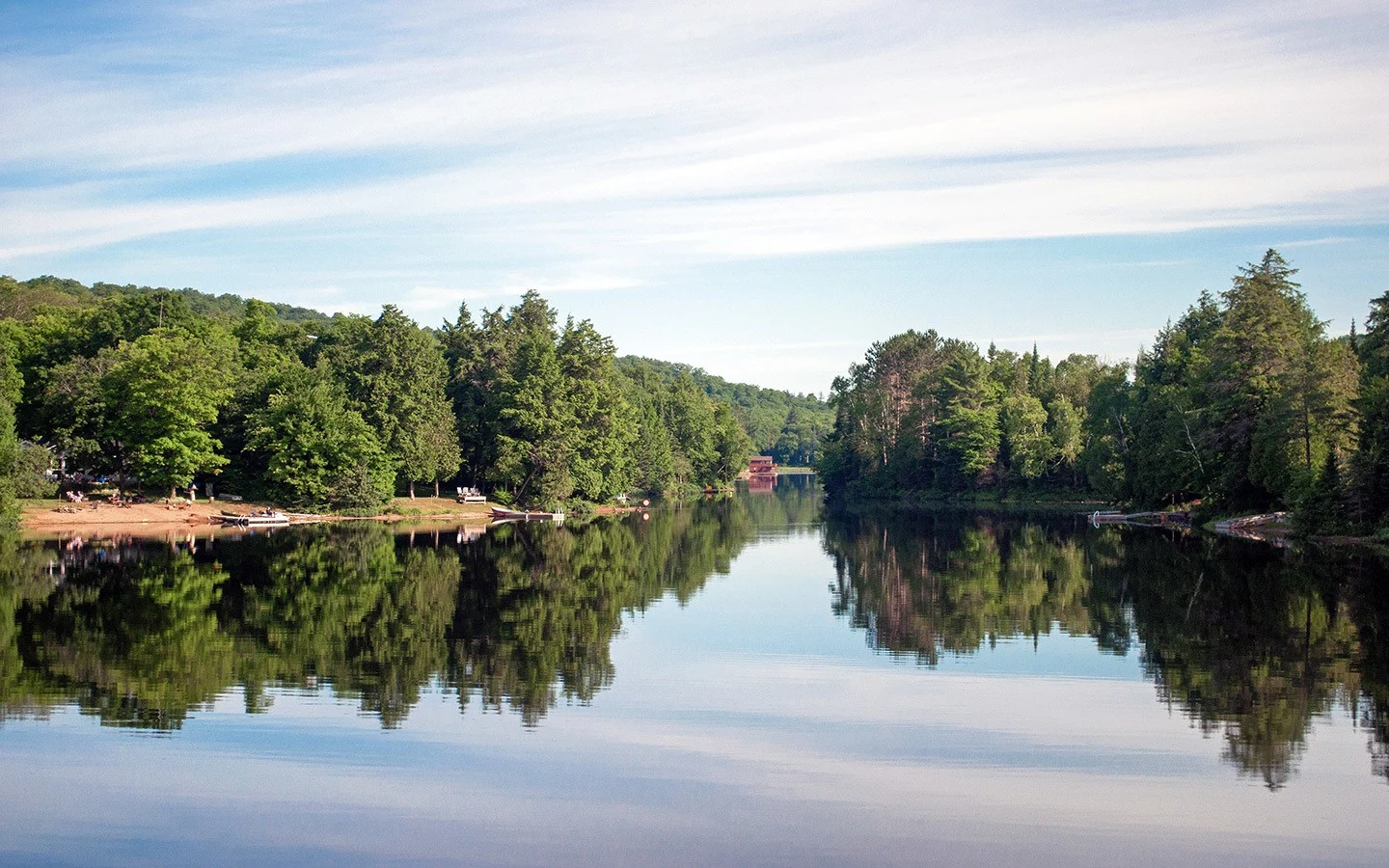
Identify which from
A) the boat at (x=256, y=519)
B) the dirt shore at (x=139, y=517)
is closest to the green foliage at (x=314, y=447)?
the dirt shore at (x=139, y=517)

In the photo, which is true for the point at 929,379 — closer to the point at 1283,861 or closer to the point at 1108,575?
the point at 1108,575

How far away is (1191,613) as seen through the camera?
3153 centimetres

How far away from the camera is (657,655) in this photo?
26.2 metres

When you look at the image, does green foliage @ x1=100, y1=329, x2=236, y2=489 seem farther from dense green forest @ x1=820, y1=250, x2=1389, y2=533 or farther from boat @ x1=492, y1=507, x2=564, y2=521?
dense green forest @ x1=820, y1=250, x2=1389, y2=533

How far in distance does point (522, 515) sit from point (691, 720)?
Result: 64.3 m

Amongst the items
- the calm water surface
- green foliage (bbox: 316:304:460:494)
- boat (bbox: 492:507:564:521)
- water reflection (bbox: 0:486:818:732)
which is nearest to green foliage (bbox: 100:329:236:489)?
green foliage (bbox: 316:304:460:494)

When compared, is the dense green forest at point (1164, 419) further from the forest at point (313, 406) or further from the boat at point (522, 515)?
the boat at point (522, 515)

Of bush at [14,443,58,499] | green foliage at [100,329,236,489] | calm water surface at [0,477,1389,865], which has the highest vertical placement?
green foliage at [100,329,236,489]

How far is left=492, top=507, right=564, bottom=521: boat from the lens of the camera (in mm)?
81188

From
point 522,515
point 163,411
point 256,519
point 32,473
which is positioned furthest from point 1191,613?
point 163,411

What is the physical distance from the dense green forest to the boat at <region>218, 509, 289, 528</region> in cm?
5182

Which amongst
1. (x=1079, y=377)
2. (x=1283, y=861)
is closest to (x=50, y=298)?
(x=1079, y=377)

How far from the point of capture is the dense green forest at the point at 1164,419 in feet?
180

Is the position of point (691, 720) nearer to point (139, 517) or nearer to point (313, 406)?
point (139, 517)
